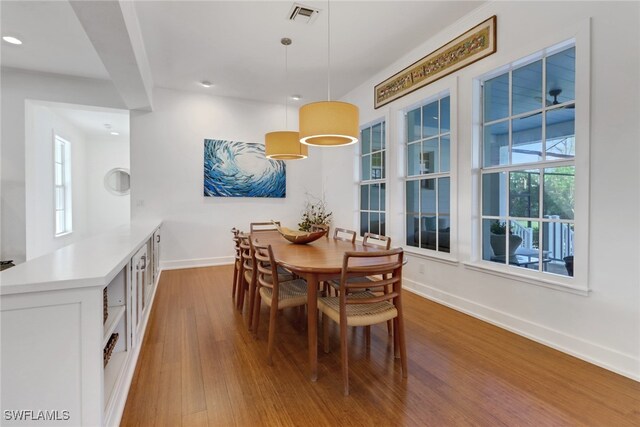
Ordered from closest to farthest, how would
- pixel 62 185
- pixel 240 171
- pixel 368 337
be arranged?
1. pixel 368 337
2. pixel 240 171
3. pixel 62 185

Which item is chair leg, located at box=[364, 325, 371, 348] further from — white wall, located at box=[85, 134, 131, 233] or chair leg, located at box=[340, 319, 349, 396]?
white wall, located at box=[85, 134, 131, 233]

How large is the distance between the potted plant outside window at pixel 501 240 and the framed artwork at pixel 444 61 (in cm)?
168

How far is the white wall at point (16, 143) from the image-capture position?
13.8ft

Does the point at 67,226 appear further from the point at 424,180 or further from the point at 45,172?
the point at 424,180

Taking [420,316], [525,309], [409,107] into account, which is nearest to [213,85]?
[409,107]

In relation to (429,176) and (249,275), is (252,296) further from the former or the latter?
(429,176)

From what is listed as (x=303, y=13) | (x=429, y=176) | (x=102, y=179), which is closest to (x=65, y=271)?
(x=303, y=13)

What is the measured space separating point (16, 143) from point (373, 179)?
206 inches

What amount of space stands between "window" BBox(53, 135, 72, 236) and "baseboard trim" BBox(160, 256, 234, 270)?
8.34 feet

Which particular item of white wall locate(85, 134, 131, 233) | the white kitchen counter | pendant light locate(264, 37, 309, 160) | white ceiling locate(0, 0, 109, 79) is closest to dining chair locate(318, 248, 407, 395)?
the white kitchen counter

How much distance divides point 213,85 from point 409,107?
10.3ft

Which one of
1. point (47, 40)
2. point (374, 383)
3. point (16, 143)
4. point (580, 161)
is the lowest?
point (374, 383)

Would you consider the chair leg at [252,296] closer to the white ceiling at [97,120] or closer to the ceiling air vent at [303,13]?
the ceiling air vent at [303,13]

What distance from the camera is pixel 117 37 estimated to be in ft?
8.46
